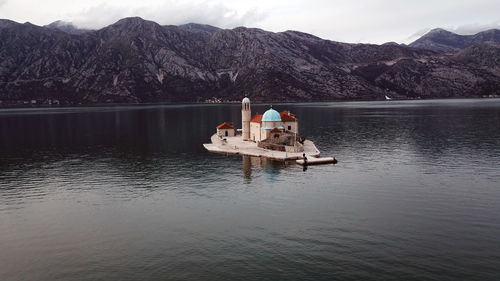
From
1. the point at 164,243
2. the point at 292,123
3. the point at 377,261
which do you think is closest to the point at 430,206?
the point at 377,261

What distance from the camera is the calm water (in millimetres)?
35938

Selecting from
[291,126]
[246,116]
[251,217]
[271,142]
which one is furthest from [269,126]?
[251,217]

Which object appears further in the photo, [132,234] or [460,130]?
[460,130]

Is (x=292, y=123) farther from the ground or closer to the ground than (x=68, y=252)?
farther from the ground

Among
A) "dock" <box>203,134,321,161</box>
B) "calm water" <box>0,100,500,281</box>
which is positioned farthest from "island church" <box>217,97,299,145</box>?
"calm water" <box>0,100,500,281</box>

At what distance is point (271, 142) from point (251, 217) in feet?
170

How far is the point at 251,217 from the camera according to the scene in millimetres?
49312

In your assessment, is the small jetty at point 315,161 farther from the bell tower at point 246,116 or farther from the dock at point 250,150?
the bell tower at point 246,116

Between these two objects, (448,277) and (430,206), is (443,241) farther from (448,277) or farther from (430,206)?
(430,206)

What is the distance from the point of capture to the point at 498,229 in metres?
43.5

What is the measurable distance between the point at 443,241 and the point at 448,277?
26.8 ft

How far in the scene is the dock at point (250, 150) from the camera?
292 feet

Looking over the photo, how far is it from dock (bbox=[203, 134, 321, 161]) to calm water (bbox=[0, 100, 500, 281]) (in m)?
5.33

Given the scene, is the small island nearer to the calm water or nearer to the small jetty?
the small jetty
